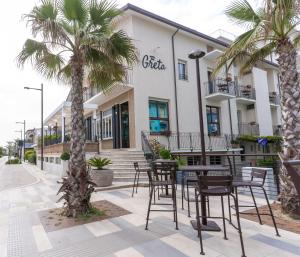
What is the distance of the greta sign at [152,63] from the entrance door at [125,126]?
8.55ft

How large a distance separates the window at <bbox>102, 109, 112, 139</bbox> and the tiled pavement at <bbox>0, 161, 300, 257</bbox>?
1073 cm

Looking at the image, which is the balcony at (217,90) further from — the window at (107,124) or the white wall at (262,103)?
the window at (107,124)

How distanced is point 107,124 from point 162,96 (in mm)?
4781

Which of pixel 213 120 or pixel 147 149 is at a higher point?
pixel 213 120

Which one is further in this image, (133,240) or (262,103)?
(262,103)

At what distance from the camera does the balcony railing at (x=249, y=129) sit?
58.5 feet

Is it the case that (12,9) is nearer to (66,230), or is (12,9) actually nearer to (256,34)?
(66,230)

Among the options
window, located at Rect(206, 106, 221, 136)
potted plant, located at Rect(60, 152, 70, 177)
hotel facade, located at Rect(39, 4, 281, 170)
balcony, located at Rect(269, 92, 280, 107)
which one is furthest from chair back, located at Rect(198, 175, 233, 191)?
balcony, located at Rect(269, 92, 280, 107)

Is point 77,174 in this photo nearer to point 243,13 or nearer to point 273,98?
point 243,13

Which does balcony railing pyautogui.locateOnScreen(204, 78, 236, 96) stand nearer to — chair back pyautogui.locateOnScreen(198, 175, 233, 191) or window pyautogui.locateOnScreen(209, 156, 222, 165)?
window pyautogui.locateOnScreen(209, 156, 222, 165)

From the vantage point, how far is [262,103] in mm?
19188

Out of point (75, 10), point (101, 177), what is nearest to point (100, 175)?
point (101, 177)

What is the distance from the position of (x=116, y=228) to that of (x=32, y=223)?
1.88 m

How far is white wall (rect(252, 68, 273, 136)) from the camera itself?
18.8m
